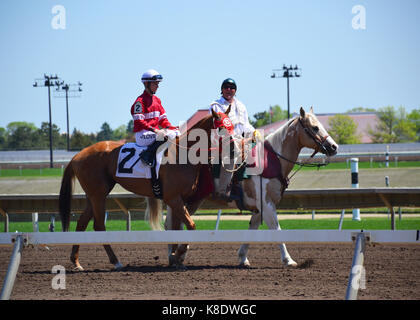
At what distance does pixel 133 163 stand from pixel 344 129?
72598 mm

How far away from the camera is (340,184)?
27.3 metres

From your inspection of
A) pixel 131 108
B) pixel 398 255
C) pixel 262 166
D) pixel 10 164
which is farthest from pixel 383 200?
pixel 10 164

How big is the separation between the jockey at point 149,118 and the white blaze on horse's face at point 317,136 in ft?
6.07

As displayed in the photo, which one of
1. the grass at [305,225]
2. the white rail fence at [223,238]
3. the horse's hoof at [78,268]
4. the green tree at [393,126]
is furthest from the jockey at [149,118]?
the green tree at [393,126]

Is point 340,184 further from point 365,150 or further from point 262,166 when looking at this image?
point 365,150

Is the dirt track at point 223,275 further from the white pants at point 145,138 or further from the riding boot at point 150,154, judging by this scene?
the white pants at point 145,138

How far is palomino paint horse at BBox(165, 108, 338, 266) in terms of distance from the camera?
27.5ft

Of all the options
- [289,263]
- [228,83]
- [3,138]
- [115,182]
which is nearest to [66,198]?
[115,182]

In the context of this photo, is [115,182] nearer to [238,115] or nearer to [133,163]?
[133,163]

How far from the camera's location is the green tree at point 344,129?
77.8 meters

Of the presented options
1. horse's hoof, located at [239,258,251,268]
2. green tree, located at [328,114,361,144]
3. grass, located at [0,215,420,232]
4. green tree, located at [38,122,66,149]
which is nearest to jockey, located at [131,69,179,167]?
horse's hoof, located at [239,258,251,268]

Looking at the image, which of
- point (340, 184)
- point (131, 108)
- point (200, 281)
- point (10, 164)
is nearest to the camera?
point (200, 281)

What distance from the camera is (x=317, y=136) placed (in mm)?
8523
